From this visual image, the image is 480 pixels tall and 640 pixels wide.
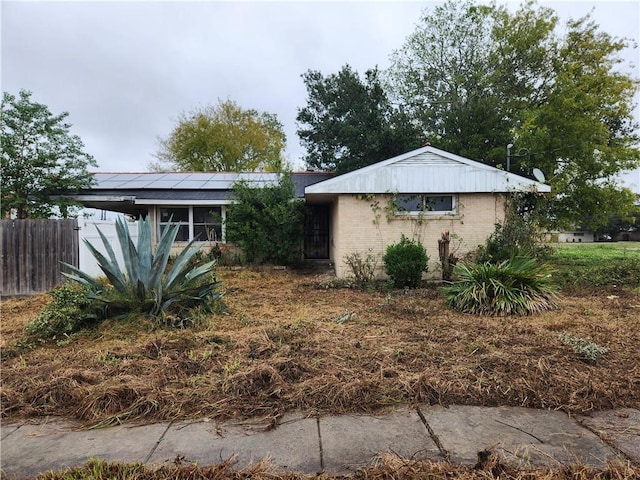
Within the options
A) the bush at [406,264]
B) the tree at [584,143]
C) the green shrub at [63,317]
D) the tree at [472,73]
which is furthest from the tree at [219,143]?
the green shrub at [63,317]

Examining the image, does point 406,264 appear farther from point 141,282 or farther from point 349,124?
point 349,124

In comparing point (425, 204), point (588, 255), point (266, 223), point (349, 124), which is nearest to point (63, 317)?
point (266, 223)

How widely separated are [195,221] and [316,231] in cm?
486

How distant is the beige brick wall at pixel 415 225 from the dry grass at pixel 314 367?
447 cm

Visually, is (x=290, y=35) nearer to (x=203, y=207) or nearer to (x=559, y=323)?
(x=203, y=207)

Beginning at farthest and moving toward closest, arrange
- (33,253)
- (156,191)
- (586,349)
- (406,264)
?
(156,191)
(406,264)
(33,253)
(586,349)

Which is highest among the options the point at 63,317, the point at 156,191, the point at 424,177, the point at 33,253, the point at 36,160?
the point at 36,160

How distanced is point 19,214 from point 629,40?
2480 cm

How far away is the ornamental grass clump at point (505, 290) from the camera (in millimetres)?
6328

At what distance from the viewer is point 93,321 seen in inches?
217

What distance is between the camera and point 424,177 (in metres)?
10.1

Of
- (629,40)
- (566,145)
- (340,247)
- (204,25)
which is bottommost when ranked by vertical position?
(340,247)

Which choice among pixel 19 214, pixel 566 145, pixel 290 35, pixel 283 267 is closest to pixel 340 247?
pixel 283 267

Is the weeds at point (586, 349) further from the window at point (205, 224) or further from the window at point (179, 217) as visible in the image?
the window at point (179, 217)
